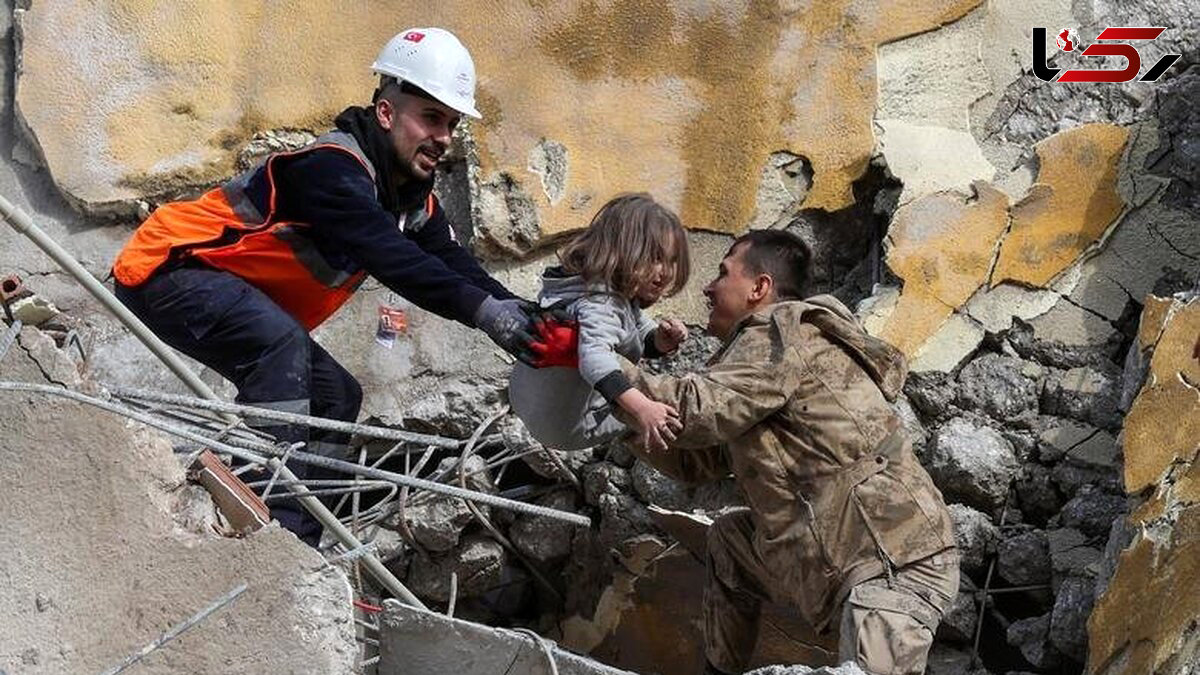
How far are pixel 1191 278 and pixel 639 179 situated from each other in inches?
63.4

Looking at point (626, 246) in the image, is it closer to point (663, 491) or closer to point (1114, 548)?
point (1114, 548)

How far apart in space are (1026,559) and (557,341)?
5.53 ft

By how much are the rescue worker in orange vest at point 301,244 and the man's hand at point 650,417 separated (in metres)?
0.58

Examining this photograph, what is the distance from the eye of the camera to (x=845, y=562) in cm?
426

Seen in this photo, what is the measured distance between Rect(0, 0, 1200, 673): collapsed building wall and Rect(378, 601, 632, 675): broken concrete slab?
3.49ft

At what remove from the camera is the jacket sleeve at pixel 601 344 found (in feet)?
13.0

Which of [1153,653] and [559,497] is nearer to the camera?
[1153,653]

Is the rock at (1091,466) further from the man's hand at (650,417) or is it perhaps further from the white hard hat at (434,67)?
the white hard hat at (434,67)

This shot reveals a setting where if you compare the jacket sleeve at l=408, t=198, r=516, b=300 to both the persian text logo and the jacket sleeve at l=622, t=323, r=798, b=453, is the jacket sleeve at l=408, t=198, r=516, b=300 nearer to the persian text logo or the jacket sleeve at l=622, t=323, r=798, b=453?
the jacket sleeve at l=622, t=323, r=798, b=453

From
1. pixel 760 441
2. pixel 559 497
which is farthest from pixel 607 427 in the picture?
pixel 559 497

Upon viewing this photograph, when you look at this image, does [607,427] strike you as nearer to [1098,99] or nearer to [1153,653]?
[1153,653]

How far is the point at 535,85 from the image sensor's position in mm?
6066

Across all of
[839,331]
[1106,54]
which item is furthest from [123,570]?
[1106,54]

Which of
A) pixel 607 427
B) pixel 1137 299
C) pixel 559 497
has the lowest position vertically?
pixel 559 497
